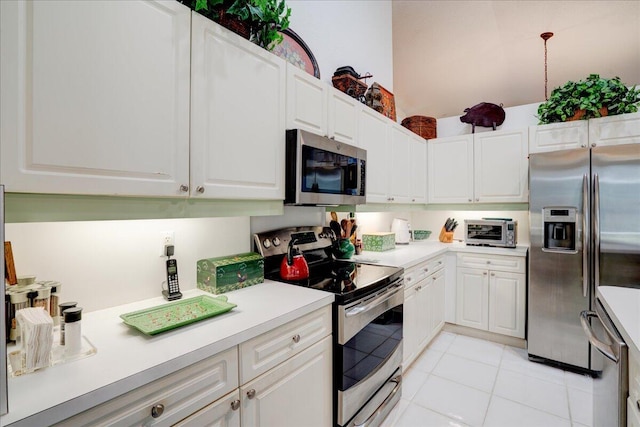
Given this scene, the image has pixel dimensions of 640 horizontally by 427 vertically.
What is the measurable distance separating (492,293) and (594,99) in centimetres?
195

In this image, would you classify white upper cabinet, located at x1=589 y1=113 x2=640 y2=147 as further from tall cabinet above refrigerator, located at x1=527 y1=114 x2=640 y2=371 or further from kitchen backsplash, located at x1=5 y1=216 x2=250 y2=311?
kitchen backsplash, located at x1=5 y1=216 x2=250 y2=311

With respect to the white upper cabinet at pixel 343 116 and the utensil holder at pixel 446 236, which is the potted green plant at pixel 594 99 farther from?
the white upper cabinet at pixel 343 116

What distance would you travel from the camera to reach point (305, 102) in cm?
183

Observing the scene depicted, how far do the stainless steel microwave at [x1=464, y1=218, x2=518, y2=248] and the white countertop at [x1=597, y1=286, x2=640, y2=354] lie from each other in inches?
67.2

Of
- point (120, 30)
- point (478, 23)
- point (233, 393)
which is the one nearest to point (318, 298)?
point (233, 393)

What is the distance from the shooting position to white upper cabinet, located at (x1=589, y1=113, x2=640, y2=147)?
2.65 meters

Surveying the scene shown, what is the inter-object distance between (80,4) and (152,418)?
127 centimetres

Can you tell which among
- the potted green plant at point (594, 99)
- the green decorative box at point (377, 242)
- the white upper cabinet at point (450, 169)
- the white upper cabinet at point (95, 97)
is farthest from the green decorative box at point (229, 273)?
the potted green plant at point (594, 99)

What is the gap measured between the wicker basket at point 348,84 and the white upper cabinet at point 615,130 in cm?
219

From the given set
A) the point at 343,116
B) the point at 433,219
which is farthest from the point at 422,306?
the point at 343,116

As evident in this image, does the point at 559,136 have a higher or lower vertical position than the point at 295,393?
higher

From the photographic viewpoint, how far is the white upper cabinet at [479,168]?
125 inches

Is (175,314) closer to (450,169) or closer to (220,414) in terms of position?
(220,414)

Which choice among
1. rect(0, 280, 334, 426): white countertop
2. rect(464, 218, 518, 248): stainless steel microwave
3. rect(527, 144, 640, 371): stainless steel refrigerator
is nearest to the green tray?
rect(0, 280, 334, 426): white countertop
